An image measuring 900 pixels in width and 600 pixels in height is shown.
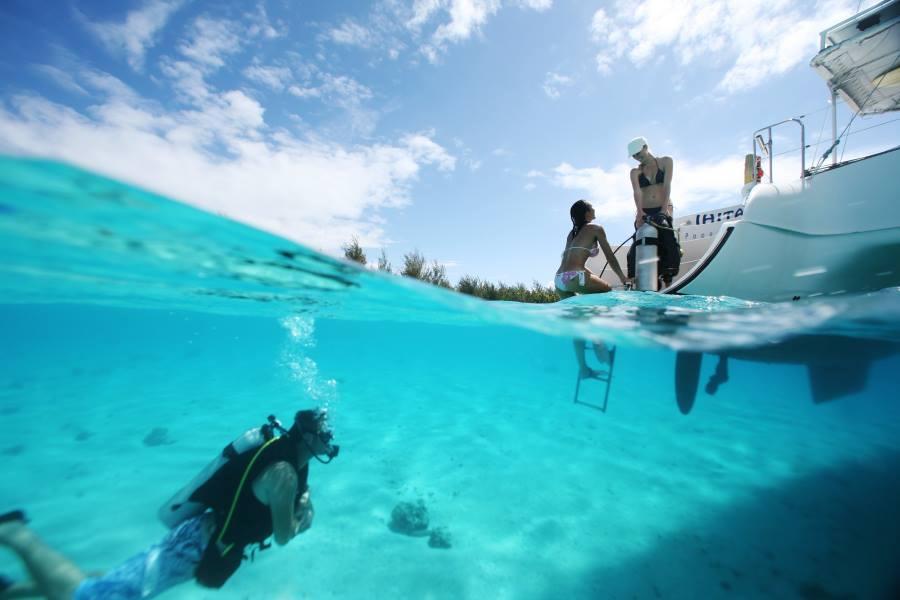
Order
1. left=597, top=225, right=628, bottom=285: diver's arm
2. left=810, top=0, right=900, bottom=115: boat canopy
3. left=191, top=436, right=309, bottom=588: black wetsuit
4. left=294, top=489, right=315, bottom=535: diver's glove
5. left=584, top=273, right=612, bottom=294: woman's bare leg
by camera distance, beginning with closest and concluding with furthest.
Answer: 1. left=191, top=436, right=309, bottom=588: black wetsuit
2. left=294, top=489, right=315, bottom=535: diver's glove
3. left=597, top=225, right=628, bottom=285: diver's arm
4. left=584, top=273, right=612, bottom=294: woman's bare leg
5. left=810, top=0, right=900, bottom=115: boat canopy

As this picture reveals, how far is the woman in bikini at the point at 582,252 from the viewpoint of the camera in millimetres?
6377

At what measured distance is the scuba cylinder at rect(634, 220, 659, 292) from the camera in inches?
249

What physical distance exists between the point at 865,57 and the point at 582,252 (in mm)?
9928

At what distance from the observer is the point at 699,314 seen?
6355 mm

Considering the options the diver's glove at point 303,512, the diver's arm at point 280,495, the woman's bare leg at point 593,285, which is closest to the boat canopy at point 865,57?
the woman's bare leg at point 593,285

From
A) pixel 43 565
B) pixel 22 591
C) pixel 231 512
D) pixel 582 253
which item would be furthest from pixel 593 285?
pixel 22 591

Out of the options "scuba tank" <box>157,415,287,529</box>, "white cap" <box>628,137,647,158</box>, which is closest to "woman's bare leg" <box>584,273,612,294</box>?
"white cap" <box>628,137,647,158</box>

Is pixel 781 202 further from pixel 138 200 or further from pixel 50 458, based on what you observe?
pixel 50 458

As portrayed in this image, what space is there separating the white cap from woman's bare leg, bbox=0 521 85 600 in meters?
10.8

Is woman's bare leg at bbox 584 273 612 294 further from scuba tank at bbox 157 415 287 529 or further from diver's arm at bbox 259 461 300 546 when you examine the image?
scuba tank at bbox 157 415 287 529

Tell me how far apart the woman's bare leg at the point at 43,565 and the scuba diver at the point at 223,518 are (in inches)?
3.6

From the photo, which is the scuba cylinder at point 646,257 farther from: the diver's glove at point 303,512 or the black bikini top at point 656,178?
the diver's glove at point 303,512

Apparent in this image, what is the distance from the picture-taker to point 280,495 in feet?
12.8

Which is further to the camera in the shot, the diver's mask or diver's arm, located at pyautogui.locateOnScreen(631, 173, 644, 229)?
diver's arm, located at pyautogui.locateOnScreen(631, 173, 644, 229)
